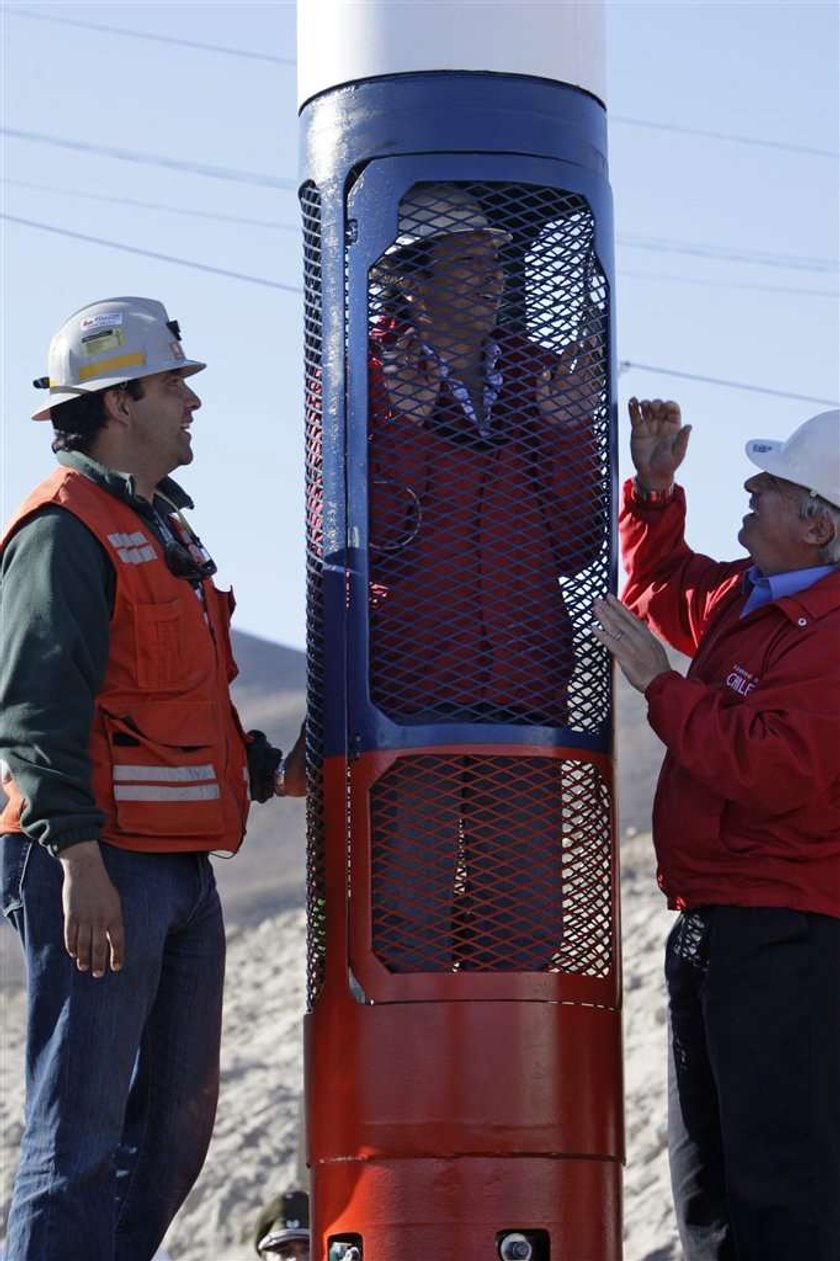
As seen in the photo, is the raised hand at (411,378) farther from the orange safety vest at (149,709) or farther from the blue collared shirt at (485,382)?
the orange safety vest at (149,709)

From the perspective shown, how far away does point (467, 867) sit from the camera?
5.10 meters

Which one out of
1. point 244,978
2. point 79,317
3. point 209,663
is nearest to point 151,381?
point 79,317

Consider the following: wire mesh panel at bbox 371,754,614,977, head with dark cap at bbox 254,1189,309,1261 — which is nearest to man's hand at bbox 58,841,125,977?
wire mesh panel at bbox 371,754,614,977

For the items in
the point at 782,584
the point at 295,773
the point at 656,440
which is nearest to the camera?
the point at 782,584

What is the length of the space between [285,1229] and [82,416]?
397cm

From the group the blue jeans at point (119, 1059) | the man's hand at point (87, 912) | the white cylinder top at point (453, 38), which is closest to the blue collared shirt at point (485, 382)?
the white cylinder top at point (453, 38)

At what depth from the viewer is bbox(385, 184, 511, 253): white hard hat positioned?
524 centimetres

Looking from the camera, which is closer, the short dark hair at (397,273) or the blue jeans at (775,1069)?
the blue jeans at (775,1069)

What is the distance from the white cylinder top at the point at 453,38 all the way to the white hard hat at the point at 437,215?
27cm

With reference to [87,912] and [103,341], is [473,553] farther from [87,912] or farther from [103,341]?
[87,912]

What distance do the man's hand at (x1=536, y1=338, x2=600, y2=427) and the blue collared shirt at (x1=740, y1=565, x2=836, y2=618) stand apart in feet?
1.82

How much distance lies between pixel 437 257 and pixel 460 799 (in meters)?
1.20

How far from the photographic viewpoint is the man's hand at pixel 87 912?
4.74 m

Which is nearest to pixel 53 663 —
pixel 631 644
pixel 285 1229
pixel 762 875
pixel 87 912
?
pixel 87 912
